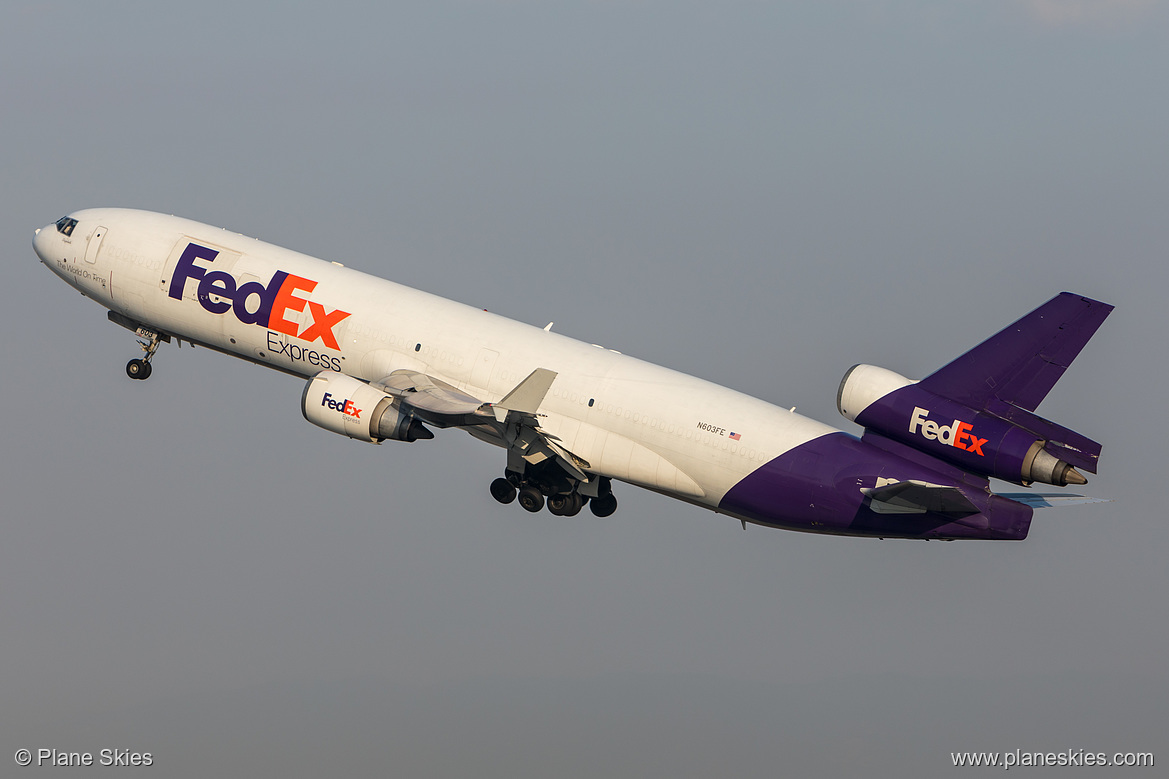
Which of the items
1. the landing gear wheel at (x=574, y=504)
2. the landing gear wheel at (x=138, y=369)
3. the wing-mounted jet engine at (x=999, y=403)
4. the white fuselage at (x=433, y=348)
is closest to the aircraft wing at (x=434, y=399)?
the white fuselage at (x=433, y=348)

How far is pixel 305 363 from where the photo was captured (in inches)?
1940

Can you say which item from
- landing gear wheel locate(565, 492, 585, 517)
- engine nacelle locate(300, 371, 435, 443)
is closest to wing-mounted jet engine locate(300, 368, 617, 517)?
engine nacelle locate(300, 371, 435, 443)

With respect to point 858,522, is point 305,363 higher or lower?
higher

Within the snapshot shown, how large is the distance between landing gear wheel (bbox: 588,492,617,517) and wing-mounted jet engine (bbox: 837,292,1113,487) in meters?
9.49

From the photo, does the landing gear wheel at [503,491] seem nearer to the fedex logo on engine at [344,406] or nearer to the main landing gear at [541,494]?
the main landing gear at [541,494]

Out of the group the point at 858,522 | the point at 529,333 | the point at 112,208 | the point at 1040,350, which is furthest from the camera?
the point at 112,208

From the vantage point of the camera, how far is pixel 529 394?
4394cm

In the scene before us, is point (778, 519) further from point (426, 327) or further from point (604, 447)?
point (426, 327)

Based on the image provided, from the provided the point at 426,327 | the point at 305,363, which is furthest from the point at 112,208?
the point at 426,327

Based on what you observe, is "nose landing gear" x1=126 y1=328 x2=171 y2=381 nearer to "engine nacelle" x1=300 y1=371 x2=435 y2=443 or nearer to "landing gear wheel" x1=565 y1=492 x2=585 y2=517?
"engine nacelle" x1=300 y1=371 x2=435 y2=443

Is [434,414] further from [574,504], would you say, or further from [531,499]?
[574,504]

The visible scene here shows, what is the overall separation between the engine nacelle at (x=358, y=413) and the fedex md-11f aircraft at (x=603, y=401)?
0.06 metres

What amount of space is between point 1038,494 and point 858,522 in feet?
17.3

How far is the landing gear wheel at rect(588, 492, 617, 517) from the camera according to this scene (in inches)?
1978
